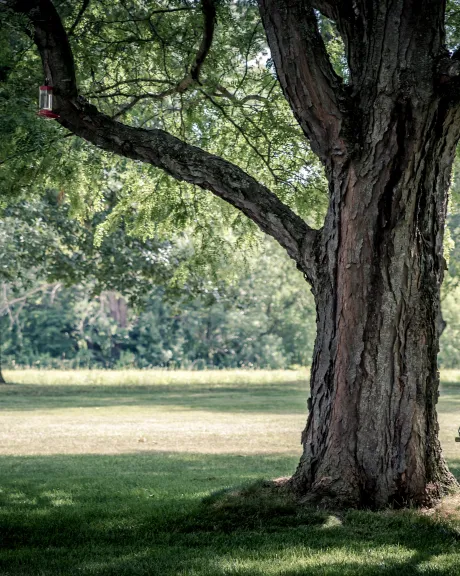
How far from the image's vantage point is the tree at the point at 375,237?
7.57 metres

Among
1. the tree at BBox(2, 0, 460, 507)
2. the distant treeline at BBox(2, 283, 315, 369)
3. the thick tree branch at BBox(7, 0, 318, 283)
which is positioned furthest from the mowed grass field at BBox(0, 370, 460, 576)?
the distant treeline at BBox(2, 283, 315, 369)

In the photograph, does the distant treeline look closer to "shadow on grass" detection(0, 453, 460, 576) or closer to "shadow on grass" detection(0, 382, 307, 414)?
"shadow on grass" detection(0, 382, 307, 414)

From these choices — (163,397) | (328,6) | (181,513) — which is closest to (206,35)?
(328,6)

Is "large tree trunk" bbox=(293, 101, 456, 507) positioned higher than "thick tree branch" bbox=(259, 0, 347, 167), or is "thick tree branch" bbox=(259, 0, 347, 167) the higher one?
"thick tree branch" bbox=(259, 0, 347, 167)

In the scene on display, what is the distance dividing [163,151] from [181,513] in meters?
3.32

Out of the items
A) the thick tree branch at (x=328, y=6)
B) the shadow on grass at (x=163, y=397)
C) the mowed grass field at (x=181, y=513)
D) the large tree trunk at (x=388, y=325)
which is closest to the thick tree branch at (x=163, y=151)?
the large tree trunk at (x=388, y=325)

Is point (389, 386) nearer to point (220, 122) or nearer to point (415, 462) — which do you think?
point (415, 462)

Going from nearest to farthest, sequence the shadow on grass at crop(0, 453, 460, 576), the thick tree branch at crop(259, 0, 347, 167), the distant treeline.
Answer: the shadow on grass at crop(0, 453, 460, 576), the thick tree branch at crop(259, 0, 347, 167), the distant treeline

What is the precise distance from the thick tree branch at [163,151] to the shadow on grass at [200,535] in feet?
7.10

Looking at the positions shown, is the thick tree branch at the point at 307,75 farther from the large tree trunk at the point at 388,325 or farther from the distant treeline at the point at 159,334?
the distant treeline at the point at 159,334

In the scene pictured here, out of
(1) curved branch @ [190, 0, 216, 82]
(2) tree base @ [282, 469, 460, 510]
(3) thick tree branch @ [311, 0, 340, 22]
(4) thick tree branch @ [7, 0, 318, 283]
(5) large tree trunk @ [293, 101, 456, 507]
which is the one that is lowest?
(2) tree base @ [282, 469, 460, 510]

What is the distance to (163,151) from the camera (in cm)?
861

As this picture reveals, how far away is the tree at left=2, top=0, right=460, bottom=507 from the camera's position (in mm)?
7566

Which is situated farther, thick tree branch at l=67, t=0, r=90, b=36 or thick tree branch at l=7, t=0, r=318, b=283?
thick tree branch at l=67, t=0, r=90, b=36
